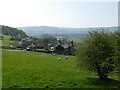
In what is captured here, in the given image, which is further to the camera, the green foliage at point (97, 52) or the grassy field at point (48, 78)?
the green foliage at point (97, 52)

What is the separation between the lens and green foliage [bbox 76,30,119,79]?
19242mm

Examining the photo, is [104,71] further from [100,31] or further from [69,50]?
[69,50]

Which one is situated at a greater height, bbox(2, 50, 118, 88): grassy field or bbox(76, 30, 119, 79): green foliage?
bbox(76, 30, 119, 79): green foliage

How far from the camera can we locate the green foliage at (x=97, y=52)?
63.1 feet

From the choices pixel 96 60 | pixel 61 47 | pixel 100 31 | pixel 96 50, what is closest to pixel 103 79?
pixel 96 60

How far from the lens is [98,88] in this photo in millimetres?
15203

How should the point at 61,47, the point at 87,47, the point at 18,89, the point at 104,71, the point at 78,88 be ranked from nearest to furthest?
1. the point at 18,89
2. the point at 78,88
3. the point at 104,71
4. the point at 87,47
5. the point at 61,47

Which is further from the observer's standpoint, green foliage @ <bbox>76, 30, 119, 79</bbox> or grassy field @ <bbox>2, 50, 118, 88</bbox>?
green foliage @ <bbox>76, 30, 119, 79</bbox>

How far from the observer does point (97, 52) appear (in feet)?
63.8

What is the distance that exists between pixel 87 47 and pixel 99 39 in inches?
90.5

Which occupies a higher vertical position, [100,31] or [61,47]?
[100,31]

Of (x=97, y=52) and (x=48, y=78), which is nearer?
(x=97, y=52)

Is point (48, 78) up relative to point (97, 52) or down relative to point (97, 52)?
down

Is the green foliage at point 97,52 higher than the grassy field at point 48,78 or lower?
higher
